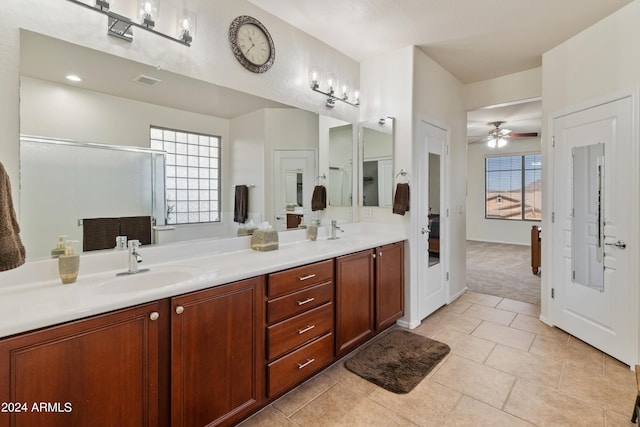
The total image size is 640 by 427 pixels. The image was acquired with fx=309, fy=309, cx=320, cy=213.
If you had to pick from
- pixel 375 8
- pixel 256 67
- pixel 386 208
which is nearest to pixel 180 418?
pixel 256 67

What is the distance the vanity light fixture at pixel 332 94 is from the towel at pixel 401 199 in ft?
3.43

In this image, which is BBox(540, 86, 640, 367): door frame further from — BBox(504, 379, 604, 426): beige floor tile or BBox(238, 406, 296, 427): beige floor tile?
BBox(238, 406, 296, 427): beige floor tile

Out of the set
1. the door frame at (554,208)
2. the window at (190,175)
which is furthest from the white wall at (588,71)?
the window at (190,175)

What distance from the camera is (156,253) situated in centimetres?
189

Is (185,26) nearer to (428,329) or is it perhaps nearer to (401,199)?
(401,199)

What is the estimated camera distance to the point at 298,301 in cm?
197

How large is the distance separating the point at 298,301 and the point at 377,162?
1902 millimetres

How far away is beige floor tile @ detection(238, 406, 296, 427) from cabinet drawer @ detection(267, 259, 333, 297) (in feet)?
2.43

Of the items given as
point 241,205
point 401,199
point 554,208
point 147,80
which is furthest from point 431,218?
point 147,80

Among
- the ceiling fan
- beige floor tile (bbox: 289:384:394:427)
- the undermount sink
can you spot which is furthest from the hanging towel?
the ceiling fan

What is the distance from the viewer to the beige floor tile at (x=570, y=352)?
2.41 m

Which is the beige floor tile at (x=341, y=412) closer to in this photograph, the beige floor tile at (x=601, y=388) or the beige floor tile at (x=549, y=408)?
the beige floor tile at (x=549, y=408)

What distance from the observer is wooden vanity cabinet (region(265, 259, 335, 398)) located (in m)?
1.82

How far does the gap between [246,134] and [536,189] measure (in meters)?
8.08
